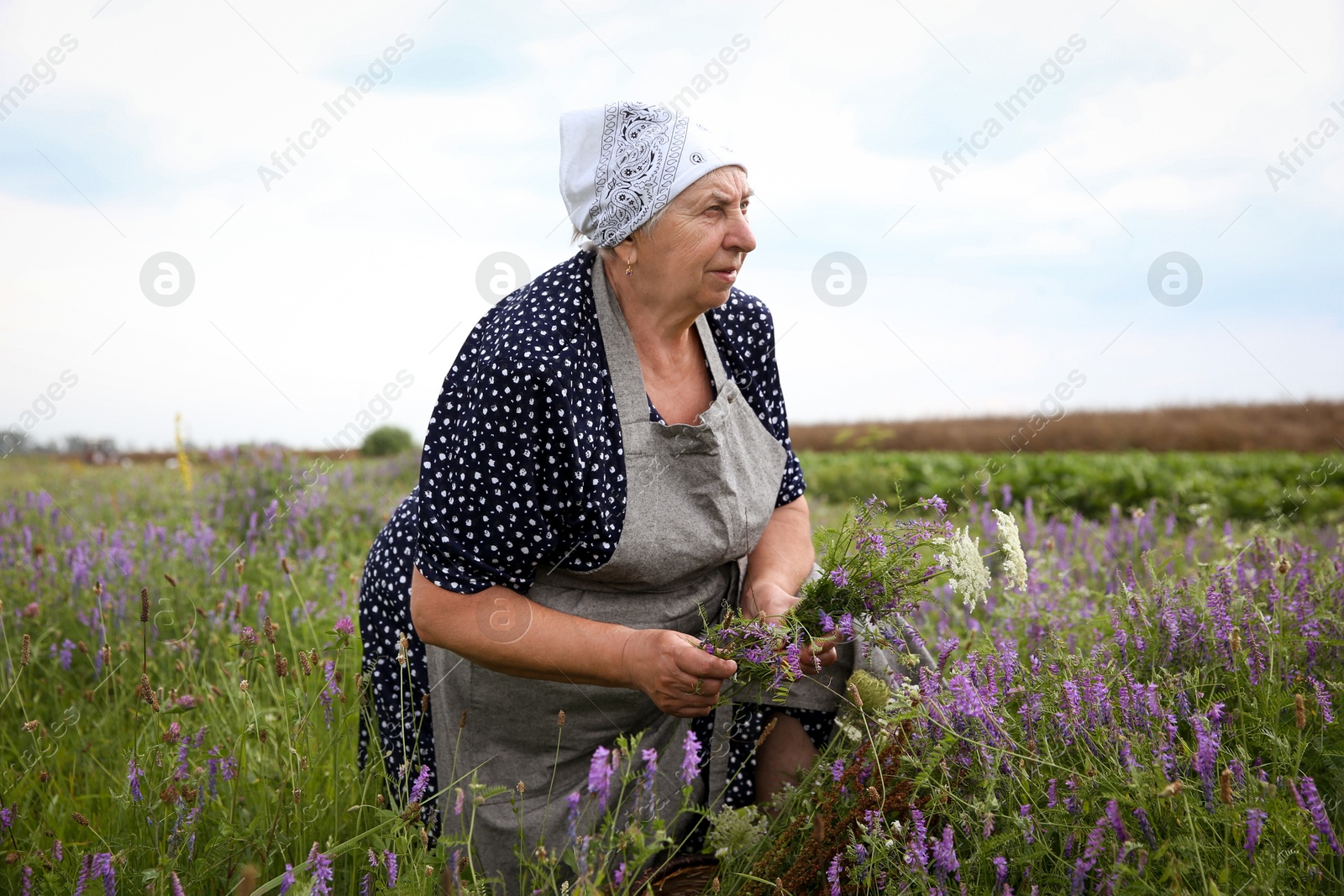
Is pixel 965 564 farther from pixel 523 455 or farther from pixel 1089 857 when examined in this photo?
pixel 523 455

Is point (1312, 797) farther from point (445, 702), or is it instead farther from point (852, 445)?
point (852, 445)

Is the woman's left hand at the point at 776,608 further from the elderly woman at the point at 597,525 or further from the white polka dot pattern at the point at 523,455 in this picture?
the white polka dot pattern at the point at 523,455

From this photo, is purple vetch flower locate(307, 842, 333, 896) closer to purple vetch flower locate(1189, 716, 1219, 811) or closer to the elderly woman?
the elderly woman

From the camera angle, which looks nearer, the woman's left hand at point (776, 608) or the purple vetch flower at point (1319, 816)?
the purple vetch flower at point (1319, 816)

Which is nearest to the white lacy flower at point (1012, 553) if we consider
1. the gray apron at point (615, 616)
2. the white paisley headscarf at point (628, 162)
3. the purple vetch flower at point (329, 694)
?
the gray apron at point (615, 616)

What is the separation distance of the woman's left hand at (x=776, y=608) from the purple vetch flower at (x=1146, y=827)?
2.31 feet

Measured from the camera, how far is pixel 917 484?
9805 millimetres

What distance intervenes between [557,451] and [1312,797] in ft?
5.15

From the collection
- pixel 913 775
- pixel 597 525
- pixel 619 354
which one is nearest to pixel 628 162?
pixel 619 354

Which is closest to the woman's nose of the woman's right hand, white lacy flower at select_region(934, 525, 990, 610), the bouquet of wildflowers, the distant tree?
the bouquet of wildflowers

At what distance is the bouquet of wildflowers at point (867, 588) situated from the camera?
2078 mm

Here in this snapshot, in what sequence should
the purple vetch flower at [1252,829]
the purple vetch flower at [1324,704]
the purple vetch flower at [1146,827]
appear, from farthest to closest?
1. the purple vetch flower at [1324,704]
2. the purple vetch flower at [1146,827]
3. the purple vetch flower at [1252,829]

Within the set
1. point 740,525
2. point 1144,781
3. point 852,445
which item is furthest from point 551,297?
point 852,445

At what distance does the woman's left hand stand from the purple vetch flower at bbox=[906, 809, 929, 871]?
1.61 ft
